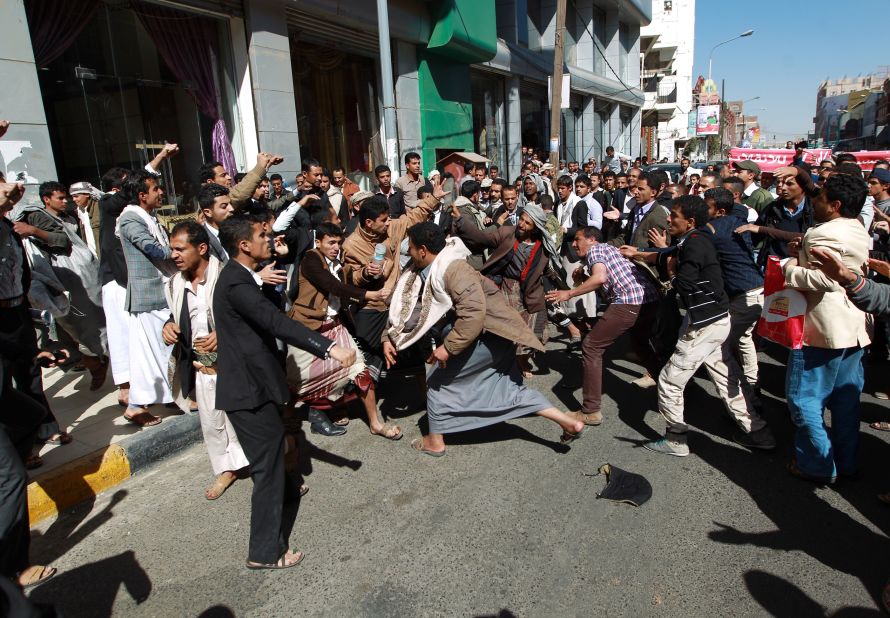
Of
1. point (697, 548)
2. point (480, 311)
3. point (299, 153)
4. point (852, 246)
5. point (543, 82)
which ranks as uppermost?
point (543, 82)

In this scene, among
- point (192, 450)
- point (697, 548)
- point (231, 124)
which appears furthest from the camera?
point (231, 124)

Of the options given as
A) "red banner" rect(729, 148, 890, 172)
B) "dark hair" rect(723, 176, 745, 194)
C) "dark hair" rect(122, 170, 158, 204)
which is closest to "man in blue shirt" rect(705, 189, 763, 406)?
"dark hair" rect(723, 176, 745, 194)

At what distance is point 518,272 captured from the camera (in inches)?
224

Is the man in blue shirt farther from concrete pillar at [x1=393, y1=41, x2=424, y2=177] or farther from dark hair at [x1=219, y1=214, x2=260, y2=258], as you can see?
concrete pillar at [x1=393, y1=41, x2=424, y2=177]

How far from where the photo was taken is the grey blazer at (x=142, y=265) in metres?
4.25

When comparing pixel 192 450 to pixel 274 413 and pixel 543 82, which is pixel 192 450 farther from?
pixel 543 82

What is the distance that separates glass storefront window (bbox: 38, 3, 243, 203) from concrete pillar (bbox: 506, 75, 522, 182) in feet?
35.4

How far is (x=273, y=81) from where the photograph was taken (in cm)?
934

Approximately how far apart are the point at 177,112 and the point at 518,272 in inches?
243

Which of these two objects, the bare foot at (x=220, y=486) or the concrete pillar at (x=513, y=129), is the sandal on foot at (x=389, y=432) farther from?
the concrete pillar at (x=513, y=129)

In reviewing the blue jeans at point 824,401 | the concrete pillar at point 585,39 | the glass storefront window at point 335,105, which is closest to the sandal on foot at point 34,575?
the blue jeans at point 824,401

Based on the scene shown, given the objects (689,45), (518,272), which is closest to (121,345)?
(518,272)

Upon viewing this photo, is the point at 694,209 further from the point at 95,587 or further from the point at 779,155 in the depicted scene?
the point at 779,155

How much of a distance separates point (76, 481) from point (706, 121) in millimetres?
63367
